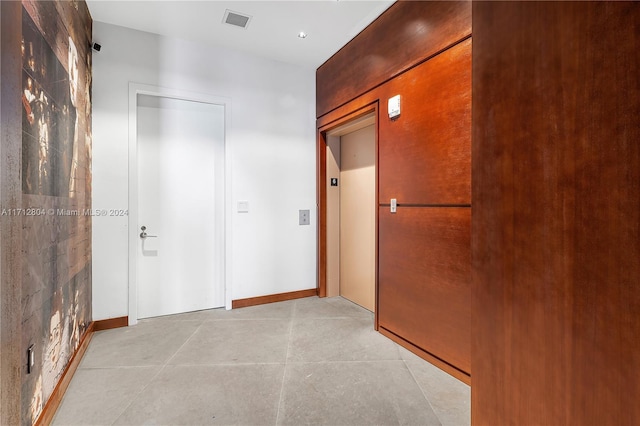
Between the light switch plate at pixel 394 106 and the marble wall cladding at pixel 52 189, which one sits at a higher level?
the light switch plate at pixel 394 106

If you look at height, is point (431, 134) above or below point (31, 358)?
above

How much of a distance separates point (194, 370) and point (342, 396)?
1100mm

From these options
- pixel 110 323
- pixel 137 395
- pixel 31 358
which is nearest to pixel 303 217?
pixel 110 323

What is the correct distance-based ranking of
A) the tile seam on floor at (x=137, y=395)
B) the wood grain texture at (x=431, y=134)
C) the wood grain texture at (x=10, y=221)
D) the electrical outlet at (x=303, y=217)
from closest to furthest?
the wood grain texture at (x=10, y=221), the tile seam on floor at (x=137, y=395), the wood grain texture at (x=431, y=134), the electrical outlet at (x=303, y=217)

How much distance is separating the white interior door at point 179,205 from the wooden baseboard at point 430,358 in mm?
1962

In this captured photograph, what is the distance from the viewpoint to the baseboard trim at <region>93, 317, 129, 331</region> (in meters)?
2.79

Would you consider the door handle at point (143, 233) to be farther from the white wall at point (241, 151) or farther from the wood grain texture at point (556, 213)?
the wood grain texture at point (556, 213)

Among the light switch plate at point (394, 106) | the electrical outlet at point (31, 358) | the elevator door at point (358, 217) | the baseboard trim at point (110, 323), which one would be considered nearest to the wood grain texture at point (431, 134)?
the light switch plate at point (394, 106)

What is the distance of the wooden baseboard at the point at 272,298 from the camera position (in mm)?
3432

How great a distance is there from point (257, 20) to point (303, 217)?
7.25 ft

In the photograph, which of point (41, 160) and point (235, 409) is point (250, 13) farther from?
point (235, 409)

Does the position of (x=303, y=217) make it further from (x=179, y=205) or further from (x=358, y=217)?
(x=179, y=205)

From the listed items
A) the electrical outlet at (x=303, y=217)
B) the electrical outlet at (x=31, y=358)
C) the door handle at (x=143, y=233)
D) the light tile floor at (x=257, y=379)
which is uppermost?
the electrical outlet at (x=303, y=217)

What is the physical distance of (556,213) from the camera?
69 cm
